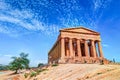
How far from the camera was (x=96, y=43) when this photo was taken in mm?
51594

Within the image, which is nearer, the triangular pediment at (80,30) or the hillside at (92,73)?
the hillside at (92,73)

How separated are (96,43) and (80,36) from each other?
292 inches

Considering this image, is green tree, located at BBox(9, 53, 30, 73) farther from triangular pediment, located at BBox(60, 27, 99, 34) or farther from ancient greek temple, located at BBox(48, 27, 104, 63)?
triangular pediment, located at BBox(60, 27, 99, 34)

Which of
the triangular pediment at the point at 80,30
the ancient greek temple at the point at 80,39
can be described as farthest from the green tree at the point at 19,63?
the triangular pediment at the point at 80,30

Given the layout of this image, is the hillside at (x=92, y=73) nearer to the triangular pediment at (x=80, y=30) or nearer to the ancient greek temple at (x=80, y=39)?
the ancient greek temple at (x=80, y=39)

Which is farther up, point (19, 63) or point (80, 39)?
point (80, 39)

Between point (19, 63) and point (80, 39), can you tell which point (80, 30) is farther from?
point (19, 63)

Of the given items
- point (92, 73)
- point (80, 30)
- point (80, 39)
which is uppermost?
point (80, 30)

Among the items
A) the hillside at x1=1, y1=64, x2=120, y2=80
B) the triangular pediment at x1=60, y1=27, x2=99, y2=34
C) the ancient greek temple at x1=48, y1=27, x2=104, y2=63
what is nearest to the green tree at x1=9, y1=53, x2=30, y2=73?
the ancient greek temple at x1=48, y1=27, x2=104, y2=63

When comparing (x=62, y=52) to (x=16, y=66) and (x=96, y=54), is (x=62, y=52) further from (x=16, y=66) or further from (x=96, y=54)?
(x=16, y=66)

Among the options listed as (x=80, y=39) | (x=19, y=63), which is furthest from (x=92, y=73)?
(x=19, y=63)

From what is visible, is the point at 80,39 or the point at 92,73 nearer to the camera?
the point at 92,73

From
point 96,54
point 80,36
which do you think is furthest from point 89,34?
point 96,54

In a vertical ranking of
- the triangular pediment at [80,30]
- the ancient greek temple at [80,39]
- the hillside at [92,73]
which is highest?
the triangular pediment at [80,30]
